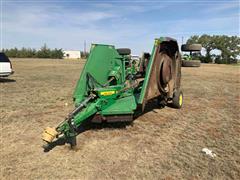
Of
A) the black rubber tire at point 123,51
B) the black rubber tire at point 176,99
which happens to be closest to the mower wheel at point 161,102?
the black rubber tire at point 176,99

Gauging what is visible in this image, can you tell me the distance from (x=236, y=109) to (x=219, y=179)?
432 centimetres

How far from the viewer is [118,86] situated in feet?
19.0

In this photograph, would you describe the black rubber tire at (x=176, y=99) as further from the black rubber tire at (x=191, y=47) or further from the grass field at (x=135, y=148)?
the black rubber tire at (x=191, y=47)

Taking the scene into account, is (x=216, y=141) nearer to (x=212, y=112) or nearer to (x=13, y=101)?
(x=212, y=112)

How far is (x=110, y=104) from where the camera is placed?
17.4 feet

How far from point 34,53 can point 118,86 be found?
6652 centimetres

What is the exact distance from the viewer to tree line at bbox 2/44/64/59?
66.1 metres

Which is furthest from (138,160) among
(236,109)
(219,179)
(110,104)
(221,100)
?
(221,100)

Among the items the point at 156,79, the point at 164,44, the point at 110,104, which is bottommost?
the point at 110,104

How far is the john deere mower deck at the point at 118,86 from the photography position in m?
4.62

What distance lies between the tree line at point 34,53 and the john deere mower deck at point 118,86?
63.3 m

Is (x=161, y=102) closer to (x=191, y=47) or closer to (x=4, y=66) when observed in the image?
(x=191, y=47)

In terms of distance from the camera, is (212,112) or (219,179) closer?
(219,179)

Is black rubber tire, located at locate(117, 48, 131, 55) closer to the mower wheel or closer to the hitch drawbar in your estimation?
the mower wheel
